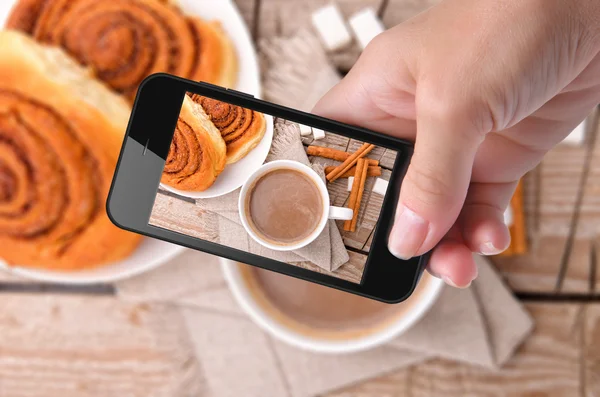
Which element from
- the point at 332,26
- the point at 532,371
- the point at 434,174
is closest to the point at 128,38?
the point at 332,26

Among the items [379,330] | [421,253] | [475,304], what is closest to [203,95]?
[421,253]

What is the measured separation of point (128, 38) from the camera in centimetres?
70

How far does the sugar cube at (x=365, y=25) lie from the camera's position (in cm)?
72

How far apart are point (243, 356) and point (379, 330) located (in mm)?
212

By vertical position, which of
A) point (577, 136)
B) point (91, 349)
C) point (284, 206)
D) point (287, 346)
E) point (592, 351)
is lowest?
point (91, 349)

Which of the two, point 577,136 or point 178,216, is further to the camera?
point 577,136

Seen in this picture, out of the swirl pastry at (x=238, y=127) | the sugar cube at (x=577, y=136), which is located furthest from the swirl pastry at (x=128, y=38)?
the sugar cube at (x=577, y=136)

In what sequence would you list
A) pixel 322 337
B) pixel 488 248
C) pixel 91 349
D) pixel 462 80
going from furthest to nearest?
1. pixel 91 349
2. pixel 322 337
3. pixel 488 248
4. pixel 462 80

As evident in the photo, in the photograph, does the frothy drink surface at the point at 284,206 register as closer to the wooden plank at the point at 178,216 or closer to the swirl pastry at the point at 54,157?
the wooden plank at the point at 178,216

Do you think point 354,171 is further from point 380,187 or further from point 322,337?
point 322,337

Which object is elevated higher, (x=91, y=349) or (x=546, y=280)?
(x=546, y=280)

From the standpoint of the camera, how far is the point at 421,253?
0.46 meters

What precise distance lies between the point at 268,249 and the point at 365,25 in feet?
1.29

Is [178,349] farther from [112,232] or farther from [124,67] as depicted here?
[124,67]
